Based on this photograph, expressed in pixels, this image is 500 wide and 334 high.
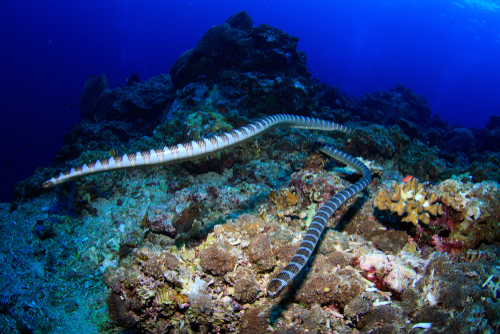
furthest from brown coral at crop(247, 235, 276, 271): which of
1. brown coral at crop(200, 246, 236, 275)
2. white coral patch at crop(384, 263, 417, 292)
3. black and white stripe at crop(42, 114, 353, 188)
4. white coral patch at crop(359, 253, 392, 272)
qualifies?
black and white stripe at crop(42, 114, 353, 188)

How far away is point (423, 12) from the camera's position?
10000 centimetres

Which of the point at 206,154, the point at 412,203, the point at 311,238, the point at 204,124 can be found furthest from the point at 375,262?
the point at 204,124

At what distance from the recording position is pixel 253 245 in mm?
2963

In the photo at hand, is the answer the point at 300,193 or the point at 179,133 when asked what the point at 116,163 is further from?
the point at 179,133

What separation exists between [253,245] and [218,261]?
0.48 m

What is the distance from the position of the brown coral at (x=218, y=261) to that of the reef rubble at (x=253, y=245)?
2 centimetres

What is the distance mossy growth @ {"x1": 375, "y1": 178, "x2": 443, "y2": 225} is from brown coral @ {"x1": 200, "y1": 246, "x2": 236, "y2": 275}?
2.45 meters

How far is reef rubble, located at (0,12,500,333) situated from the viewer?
2539 mm

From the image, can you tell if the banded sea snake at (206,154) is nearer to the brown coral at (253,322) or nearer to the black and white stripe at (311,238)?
the black and white stripe at (311,238)

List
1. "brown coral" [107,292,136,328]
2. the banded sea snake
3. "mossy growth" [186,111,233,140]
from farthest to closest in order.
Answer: "mossy growth" [186,111,233,140], "brown coral" [107,292,136,328], the banded sea snake

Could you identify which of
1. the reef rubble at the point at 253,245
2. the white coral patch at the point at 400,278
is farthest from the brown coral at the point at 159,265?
the white coral patch at the point at 400,278

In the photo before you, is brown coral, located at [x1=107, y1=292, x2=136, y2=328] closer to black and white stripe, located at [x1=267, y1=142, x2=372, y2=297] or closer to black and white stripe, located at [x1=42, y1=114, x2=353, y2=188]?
black and white stripe, located at [x1=42, y1=114, x2=353, y2=188]

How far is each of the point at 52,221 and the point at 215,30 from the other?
10954 mm

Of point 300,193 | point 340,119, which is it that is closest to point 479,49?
point 340,119
